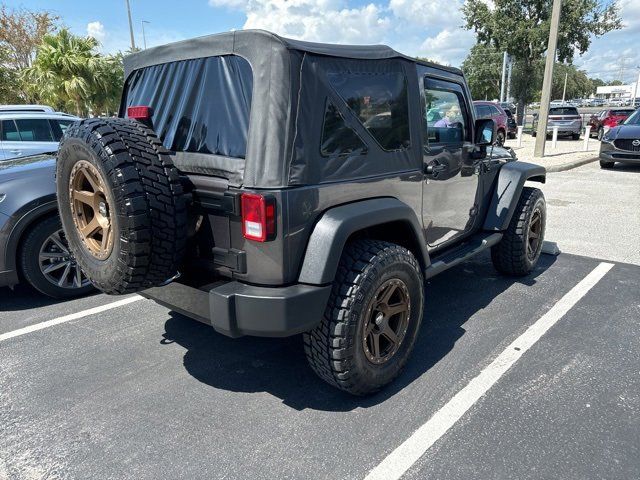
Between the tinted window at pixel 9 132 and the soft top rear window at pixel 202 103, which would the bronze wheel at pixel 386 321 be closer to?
the soft top rear window at pixel 202 103

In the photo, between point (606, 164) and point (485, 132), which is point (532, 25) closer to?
point (606, 164)

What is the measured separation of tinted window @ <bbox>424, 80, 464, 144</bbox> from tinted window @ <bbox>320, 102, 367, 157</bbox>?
84 centimetres

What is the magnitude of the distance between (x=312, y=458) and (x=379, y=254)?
1.08 meters

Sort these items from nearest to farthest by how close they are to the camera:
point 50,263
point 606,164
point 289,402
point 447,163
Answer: point 289,402, point 447,163, point 50,263, point 606,164

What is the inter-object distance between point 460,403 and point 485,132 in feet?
7.28

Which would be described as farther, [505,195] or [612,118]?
[612,118]

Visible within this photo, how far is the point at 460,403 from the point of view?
8.74 ft

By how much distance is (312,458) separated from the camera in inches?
89.1

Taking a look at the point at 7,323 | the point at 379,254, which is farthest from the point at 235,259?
the point at 7,323

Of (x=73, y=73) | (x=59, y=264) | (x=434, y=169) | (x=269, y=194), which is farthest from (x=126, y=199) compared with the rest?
(x=73, y=73)

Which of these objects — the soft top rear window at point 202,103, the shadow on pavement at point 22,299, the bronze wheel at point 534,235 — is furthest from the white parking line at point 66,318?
the bronze wheel at point 534,235

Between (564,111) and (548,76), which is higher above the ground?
(548,76)

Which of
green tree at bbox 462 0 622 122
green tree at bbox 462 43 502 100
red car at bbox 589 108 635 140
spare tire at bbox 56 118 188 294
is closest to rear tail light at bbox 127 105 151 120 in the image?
spare tire at bbox 56 118 188 294

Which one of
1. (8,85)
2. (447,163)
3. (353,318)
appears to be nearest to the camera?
(353,318)
